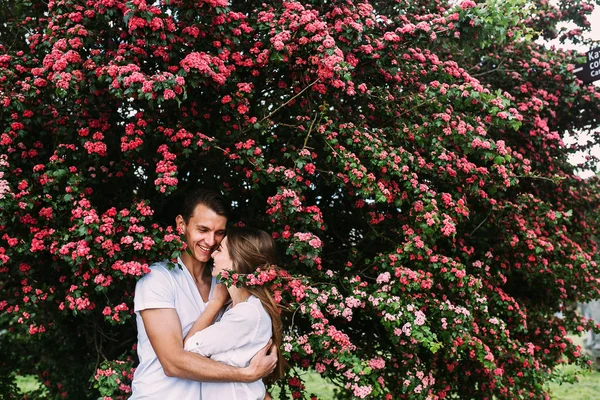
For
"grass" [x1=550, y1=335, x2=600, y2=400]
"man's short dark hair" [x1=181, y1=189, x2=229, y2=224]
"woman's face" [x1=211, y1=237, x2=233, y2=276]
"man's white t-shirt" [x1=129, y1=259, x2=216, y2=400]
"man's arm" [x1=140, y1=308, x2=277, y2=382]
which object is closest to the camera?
"man's arm" [x1=140, y1=308, x2=277, y2=382]

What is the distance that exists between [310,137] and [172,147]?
1.08 m

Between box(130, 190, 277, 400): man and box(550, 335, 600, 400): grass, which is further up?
box(130, 190, 277, 400): man

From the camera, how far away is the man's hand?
2.99 meters

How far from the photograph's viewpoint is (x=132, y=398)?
314 centimetres

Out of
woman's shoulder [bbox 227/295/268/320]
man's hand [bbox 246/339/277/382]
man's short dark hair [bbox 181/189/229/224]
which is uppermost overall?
man's short dark hair [bbox 181/189/229/224]

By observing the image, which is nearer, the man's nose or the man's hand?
the man's hand

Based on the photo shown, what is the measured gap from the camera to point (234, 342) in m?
2.96

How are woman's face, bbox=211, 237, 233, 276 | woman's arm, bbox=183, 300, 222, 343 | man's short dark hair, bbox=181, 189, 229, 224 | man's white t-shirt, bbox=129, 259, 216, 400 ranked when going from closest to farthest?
1. man's white t-shirt, bbox=129, 259, 216, 400
2. woman's arm, bbox=183, 300, 222, 343
3. woman's face, bbox=211, 237, 233, 276
4. man's short dark hair, bbox=181, 189, 229, 224

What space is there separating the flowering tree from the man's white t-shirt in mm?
145

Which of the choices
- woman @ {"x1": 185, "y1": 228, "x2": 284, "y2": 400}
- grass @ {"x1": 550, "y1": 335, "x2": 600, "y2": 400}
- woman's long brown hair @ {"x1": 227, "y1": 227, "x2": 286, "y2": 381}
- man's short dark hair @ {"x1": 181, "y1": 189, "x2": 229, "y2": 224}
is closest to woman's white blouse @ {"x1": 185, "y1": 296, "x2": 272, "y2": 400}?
woman @ {"x1": 185, "y1": 228, "x2": 284, "y2": 400}

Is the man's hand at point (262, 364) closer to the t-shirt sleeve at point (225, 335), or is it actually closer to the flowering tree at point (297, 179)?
the t-shirt sleeve at point (225, 335)

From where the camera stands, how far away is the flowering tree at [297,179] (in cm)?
354

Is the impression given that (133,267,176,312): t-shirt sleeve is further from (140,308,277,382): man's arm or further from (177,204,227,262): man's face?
(177,204,227,262): man's face

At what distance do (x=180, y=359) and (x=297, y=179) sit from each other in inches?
58.1
